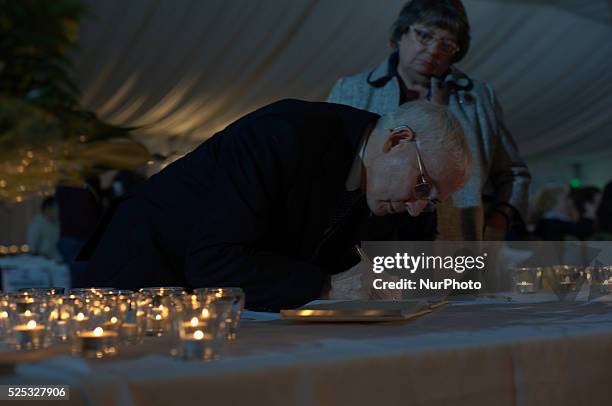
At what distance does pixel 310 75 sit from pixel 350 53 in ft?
1.74

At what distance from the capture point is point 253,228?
4.79 feet

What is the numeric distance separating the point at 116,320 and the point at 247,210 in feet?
1.75

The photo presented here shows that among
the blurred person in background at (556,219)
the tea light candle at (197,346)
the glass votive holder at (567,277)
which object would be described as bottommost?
the tea light candle at (197,346)

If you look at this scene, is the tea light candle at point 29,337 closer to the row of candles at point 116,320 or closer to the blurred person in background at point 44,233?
the row of candles at point 116,320

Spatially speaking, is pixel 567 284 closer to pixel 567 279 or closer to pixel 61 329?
→ pixel 567 279

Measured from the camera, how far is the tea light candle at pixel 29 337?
90cm

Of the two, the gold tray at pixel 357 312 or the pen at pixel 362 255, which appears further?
the pen at pixel 362 255

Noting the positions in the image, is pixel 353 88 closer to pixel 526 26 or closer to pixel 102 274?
pixel 102 274

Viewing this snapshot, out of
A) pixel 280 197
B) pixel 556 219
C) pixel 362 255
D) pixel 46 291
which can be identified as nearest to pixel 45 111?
pixel 280 197

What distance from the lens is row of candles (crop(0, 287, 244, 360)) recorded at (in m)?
0.84

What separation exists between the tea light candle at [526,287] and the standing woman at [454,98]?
646mm

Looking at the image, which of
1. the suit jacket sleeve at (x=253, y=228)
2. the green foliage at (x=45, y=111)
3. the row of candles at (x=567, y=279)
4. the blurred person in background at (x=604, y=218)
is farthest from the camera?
the blurred person in background at (x=604, y=218)

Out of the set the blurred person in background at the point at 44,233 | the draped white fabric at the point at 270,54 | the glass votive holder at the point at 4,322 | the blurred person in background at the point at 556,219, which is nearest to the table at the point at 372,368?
the glass votive holder at the point at 4,322

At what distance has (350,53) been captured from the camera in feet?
27.0
